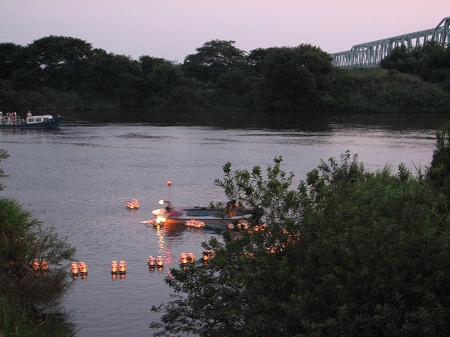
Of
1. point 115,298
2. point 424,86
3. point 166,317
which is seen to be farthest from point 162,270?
point 424,86

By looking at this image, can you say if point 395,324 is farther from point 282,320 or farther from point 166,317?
point 166,317

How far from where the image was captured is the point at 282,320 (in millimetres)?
10000

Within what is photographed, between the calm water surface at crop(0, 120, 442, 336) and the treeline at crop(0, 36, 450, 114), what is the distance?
19.7 metres

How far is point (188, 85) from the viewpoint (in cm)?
10788

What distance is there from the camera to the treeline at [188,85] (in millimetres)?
101500

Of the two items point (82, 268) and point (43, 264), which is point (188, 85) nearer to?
point (82, 268)

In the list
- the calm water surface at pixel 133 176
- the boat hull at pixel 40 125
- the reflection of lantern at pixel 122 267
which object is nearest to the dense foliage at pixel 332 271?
the calm water surface at pixel 133 176

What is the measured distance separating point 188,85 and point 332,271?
9938 cm

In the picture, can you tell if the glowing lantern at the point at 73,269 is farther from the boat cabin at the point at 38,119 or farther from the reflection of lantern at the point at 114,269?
the boat cabin at the point at 38,119

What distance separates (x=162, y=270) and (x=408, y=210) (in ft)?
37.9

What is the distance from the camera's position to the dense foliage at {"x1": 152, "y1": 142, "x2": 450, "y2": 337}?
939cm

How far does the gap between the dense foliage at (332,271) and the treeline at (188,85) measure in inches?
3495

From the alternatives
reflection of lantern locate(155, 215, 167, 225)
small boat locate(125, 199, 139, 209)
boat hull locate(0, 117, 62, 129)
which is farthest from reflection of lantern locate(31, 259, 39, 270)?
boat hull locate(0, 117, 62, 129)

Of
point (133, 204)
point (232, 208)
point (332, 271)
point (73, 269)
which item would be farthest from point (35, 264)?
point (133, 204)
